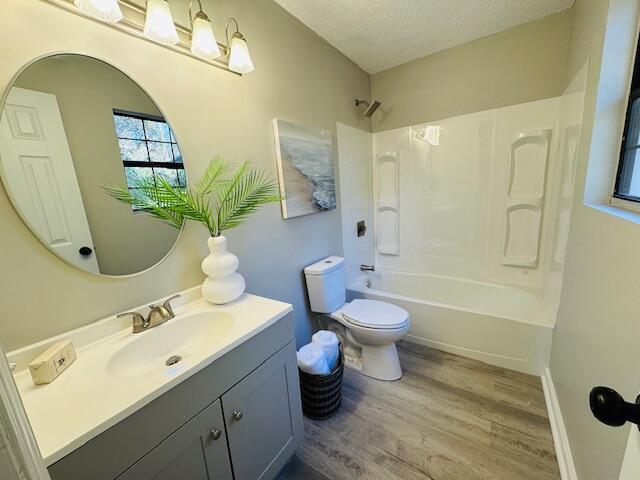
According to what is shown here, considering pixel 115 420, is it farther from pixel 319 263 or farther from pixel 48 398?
pixel 319 263

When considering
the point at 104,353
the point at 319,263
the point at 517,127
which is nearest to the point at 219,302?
the point at 104,353

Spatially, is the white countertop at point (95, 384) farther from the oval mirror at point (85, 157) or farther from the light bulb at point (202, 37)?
the light bulb at point (202, 37)

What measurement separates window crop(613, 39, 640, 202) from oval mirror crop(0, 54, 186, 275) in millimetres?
1886

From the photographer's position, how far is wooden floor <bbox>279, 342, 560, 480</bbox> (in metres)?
1.24

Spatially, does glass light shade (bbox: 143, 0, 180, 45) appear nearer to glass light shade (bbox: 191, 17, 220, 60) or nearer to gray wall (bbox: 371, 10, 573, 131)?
glass light shade (bbox: 191, 17, 220, 60)

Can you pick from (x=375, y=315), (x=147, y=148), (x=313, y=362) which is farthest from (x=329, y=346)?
(x=147, y=148)

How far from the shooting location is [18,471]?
1.03 feet

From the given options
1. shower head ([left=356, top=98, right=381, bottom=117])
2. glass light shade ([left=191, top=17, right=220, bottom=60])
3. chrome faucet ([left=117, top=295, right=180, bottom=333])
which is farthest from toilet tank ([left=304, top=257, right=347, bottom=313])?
shower head ([left=356, top=98, right=381, bottom=117])

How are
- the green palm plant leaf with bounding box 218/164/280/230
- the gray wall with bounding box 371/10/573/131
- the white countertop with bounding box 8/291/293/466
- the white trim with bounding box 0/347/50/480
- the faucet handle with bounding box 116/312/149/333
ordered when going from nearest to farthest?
the white trim with bounding box 0/347/50/480 < the white countertop with bounding box 8/291/293/466 < the faucet handle with bounding box 116/312/149/333 < the green palm plant leaf with bounding box 218/164/280/230 < the gray wall with bounding box 371/10/573/131

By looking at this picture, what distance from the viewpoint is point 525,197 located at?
2.11 metres

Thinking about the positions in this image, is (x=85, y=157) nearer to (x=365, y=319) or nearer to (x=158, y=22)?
(x=158, y=22)

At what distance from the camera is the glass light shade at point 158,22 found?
98 centimetres

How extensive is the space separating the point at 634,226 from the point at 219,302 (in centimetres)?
149

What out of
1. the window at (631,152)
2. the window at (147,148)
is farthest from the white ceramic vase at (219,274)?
the window at (631,152)
